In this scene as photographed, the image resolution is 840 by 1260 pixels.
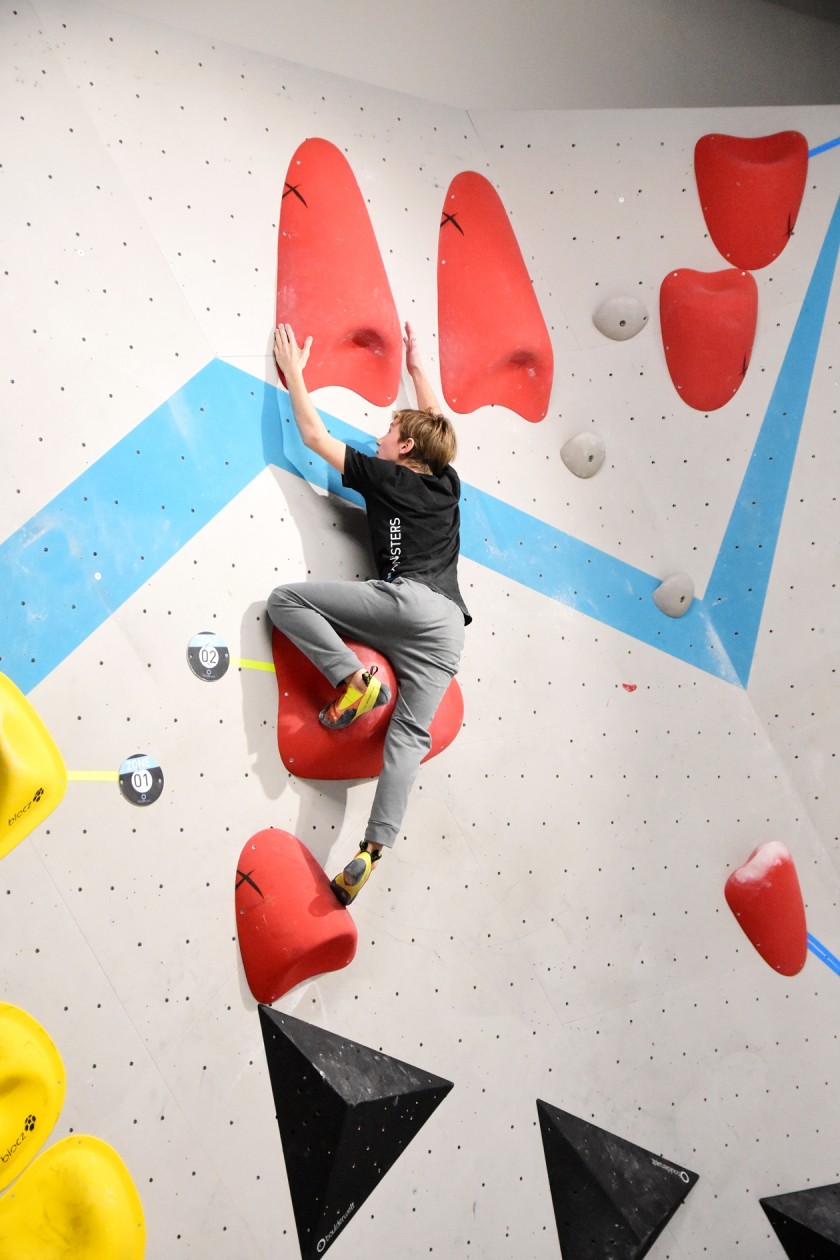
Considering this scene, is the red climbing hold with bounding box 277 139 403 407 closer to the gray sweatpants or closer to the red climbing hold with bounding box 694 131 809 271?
the gray sweatpants

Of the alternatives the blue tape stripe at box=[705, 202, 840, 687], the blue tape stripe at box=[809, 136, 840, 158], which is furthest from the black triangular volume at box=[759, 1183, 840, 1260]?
the blue tape stripe at box=[809, 136, 840, 158]

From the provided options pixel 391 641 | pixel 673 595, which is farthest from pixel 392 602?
pixel 673 595

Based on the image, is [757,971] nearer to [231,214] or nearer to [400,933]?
[400,933]

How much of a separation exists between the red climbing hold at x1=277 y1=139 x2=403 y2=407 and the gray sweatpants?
53cm

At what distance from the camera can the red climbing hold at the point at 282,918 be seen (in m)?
2.31

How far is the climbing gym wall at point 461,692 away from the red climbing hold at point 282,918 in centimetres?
1

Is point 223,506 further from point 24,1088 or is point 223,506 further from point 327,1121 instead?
point 327,1121

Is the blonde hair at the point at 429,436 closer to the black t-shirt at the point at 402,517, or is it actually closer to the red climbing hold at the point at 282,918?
the black t-shirt at the point at 402,517

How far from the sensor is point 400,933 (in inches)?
100

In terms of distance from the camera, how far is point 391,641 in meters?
2.43

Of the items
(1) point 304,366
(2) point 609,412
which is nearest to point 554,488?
(2) point 609,412

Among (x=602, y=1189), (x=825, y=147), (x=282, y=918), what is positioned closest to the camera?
(x=282, y=918)

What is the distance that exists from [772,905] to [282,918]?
1.42 meters

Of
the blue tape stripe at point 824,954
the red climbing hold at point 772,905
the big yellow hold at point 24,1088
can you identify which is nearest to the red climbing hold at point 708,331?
the red climbing hold at point 772,905
